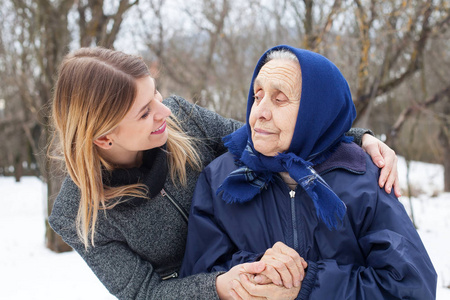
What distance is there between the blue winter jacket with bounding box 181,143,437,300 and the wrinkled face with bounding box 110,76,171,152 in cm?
36

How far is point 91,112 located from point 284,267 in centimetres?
113

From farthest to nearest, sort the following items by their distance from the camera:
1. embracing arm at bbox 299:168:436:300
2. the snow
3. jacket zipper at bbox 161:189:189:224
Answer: the snow, jacket zipper at bbox 161:189:189:224, embracing arm at bbox 299:168:436:300

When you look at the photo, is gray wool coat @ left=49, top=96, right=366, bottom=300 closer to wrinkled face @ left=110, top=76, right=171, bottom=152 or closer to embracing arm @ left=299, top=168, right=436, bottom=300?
wrinkled face @ left=110, top=76, right=171, bottom=152

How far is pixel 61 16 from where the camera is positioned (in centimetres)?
587

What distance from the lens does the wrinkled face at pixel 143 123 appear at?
195 cm

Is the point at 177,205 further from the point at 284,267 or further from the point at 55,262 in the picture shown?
the point at 55,262

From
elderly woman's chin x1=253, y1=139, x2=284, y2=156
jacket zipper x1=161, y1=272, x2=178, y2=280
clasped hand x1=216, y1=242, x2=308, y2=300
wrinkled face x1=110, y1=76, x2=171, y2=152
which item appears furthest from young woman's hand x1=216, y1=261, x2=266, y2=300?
wrinkled face x1=110, y1=76, x2=171, y2=152

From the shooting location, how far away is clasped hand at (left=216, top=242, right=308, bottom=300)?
1625 millimetres

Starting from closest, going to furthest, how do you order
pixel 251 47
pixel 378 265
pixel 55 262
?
pixel 378 265 → pixel 55 262 → pixel 251 47

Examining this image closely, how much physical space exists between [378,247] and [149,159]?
1.22m

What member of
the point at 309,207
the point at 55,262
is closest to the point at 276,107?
the point at 309,207

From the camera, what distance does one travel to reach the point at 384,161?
1886mm

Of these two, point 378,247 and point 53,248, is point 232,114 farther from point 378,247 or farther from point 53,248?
point 378,247

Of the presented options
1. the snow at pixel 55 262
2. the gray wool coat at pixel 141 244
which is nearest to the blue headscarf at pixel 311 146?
the gray wool coat at pixel 141 244
